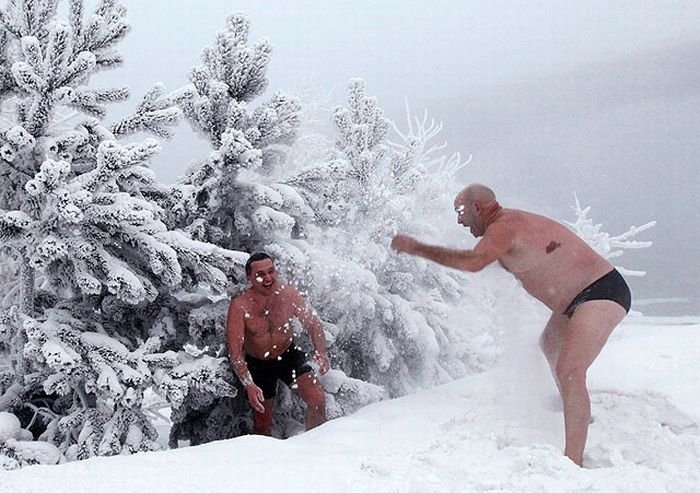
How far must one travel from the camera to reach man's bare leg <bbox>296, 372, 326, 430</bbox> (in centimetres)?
524

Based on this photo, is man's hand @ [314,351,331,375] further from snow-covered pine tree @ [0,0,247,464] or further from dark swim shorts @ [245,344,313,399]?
snow-covered pine tree @ [0,0,247,464]

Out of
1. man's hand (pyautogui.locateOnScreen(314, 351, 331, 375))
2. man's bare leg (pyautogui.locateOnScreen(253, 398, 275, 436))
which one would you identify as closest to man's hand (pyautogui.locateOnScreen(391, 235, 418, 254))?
man's hand (pyautogui.locateOnScreen(314, 351, 331, 375))

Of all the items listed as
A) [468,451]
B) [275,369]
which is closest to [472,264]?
[468,451]

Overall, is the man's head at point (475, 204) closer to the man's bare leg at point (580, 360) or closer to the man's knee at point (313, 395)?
the man's bare leg at point (580, 360)

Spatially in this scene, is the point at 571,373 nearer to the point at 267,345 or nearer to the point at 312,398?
the point at 312,398

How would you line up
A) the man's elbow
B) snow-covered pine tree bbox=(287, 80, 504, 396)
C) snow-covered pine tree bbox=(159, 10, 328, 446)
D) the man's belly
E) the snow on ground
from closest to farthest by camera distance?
the snow on ground
the man's elbow
the man's belly
snow-covered pine tree bbox=(159, 10, 328, 446)
snow-covered pine tree bbox=(287, 80, 504, 396)

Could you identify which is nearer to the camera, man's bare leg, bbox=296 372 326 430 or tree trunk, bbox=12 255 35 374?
tree trunk, bbox=12 255 35 374

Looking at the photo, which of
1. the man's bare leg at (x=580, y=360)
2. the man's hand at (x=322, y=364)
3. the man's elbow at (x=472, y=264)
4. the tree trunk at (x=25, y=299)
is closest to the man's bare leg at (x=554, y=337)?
the man's bare leg at (x=580, y=360)

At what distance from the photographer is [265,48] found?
230 inches

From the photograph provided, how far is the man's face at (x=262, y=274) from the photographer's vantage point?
195 inches

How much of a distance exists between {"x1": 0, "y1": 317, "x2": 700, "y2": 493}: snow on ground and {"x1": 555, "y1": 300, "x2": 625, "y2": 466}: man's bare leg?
0.51 ft

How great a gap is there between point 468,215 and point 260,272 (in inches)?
70.5

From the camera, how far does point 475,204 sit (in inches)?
159

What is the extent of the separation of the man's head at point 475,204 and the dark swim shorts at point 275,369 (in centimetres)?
211
